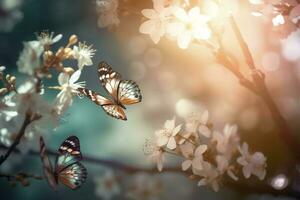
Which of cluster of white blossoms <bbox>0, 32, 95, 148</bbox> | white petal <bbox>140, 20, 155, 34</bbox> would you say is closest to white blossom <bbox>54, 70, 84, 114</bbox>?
cluster of white blossoms <bbox>0, 32, 95, 148</bbox>

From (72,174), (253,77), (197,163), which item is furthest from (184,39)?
(72,174)

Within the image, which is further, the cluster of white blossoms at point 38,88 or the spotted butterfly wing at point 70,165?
the spotted butterfly wing at point 70,165

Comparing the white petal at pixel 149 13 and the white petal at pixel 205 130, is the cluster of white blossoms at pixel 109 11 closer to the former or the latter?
the white petal at pixel 149 13

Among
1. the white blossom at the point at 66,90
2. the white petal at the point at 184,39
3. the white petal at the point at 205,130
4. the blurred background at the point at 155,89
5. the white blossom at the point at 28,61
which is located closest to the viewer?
the white blossom at the point at 28,61

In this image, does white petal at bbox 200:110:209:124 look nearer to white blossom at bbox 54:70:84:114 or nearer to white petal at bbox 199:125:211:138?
white petal at bbox 199:125:211:138

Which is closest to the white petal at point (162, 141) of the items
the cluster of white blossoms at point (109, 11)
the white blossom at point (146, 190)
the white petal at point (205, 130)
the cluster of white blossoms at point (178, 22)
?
the white petal at point (205, 130)

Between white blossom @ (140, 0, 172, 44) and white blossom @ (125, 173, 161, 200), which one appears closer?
white blossom @ (140, 0, 172, 44)

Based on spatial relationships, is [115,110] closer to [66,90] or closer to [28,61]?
[66,90]
